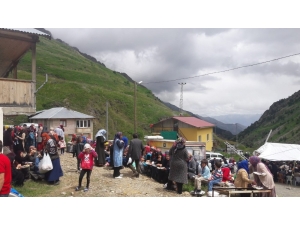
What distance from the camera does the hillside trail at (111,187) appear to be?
7707mm

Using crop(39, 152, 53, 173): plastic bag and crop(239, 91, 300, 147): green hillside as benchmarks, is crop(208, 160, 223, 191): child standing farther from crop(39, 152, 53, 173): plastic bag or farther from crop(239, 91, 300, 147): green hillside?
crop(239, 91, 300, 147): green hillside

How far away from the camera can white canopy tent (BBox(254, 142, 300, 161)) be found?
603 inches

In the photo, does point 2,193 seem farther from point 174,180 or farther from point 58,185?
point 174,180

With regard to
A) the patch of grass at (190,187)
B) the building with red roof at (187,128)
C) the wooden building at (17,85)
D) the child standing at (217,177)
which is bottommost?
the patch of grass at (190,187)

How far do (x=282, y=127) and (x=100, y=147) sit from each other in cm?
5539

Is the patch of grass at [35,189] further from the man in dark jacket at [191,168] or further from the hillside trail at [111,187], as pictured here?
the man in dark jacket at [191,168]

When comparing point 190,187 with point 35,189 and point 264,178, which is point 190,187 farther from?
point 35,189

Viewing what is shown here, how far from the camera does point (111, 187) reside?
27.2ft

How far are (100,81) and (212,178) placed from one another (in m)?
63.8

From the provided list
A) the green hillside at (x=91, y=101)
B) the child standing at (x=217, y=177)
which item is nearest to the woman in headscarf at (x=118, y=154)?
the child standing at (x=217, y=177)

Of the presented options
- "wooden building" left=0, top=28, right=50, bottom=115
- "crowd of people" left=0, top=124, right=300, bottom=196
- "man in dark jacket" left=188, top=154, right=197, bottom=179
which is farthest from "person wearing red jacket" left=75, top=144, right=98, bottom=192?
"wooden building" left=0, top=28, right=50, bottom=115

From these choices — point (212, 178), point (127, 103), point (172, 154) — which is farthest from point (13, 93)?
point (127, 103)

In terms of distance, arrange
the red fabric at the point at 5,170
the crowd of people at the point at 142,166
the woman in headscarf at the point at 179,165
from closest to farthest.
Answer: the red fabric at the point at 5,170 → the crowd of people at the point at 142,166 → the woman in headscarf at the point at 179,165

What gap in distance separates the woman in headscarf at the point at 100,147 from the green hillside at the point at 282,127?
40911mm
